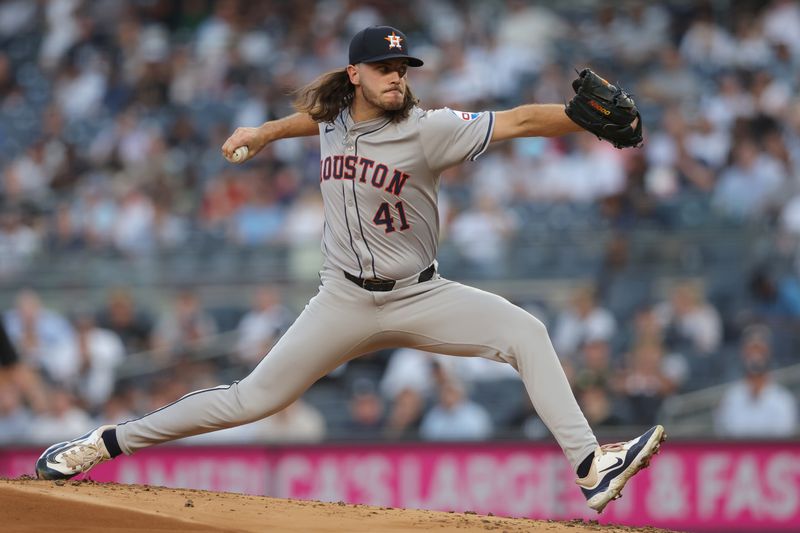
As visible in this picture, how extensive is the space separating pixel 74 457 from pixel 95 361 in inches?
229

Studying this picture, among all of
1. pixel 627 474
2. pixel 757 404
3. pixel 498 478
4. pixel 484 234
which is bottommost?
pixel 498 478

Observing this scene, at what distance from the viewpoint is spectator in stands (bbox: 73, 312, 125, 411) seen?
11.5m

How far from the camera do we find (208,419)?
18.5ft

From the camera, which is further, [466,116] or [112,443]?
[112,443]

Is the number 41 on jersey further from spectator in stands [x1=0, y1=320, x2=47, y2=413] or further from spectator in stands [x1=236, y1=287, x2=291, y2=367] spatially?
spectator in stands [x1=0, y1=320, x2=47, y2=413]

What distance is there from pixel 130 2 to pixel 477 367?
8599 mm

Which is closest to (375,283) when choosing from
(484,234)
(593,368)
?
(593,368)

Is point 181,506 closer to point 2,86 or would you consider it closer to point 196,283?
point 196,283

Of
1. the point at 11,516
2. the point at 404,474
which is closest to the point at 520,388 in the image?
the point at 404,474

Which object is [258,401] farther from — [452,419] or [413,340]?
[452,419]

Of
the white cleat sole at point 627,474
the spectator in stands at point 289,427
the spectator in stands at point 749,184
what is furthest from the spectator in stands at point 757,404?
the white cleat sole at point 627,474

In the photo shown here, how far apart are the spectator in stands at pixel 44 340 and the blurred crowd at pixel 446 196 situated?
0.07 feet

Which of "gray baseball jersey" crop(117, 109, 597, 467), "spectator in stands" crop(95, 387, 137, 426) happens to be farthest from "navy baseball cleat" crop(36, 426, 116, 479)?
"spectator in stands" crop(95, 387, 137, 426)

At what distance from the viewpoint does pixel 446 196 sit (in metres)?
12.3
